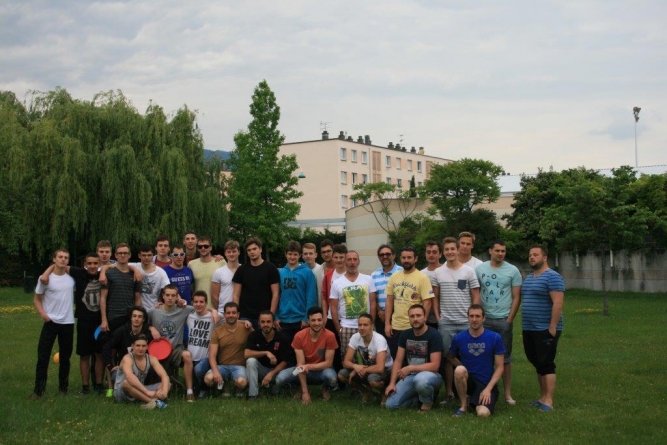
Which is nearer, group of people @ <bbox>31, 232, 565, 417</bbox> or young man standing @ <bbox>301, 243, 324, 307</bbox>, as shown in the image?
group of people @ <bbox>31, 232, 565, 417</bbox>

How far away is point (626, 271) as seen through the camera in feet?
115

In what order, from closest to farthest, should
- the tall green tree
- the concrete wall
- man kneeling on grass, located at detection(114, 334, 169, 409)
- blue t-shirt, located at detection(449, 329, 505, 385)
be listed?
1. blue t-shirt, located at detection(449, 329, 505, 385)
2. man kneeling on grass, located at detection(114, 334, 169, 409)
3. the concrete wall
4. the tall green tree

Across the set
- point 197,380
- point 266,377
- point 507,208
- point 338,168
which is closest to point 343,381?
point 266,377

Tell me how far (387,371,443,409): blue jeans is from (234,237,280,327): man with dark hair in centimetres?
221

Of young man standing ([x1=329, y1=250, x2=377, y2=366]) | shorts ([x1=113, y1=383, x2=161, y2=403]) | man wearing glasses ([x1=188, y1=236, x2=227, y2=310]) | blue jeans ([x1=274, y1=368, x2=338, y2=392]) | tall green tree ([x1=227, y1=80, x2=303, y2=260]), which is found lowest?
shorts ([x1=113, y1=383, x2=161, y2=403])

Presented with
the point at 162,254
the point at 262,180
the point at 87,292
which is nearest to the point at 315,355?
the point at 162,254

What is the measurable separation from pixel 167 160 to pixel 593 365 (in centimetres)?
2617

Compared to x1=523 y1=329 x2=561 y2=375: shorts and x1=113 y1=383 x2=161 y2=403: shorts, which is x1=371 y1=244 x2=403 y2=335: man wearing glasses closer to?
x1=523 y1=329 x2=561 y2=375: shorts

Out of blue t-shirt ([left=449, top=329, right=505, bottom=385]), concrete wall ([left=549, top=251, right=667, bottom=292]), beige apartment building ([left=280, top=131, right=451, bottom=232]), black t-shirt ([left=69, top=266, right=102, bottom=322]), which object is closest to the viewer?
blue t-shirt ([left=449, top=329, right=505, bottom=385])

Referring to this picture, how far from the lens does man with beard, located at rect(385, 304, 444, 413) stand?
920 cm

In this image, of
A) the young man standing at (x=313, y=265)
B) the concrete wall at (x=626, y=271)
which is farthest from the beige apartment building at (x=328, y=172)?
the young man standing at (x=313, y=265)

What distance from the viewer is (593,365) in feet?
43.0

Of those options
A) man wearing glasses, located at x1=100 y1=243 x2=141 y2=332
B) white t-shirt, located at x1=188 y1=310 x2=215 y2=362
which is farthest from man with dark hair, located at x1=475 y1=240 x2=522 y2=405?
man wearing glasses, located at x1=100 y1=243 x2=141 y2=332

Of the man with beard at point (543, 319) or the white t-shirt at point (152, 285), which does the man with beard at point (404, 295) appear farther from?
the white t-shirt at point (152, 285)
